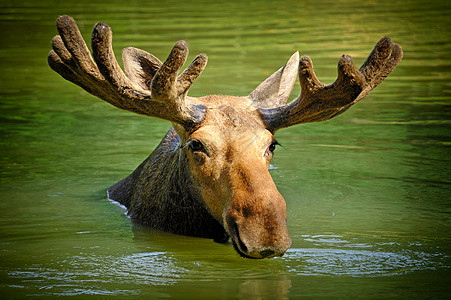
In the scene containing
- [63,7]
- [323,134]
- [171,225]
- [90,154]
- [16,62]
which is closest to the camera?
[171,225]

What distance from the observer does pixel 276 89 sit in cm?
671

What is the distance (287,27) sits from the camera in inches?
850

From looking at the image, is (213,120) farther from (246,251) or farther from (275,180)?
(275,180)

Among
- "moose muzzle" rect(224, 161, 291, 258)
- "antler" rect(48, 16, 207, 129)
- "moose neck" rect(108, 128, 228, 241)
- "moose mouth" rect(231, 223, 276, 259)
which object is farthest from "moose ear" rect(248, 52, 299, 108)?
"moose mouth" rect(231, 223, 276, 259)

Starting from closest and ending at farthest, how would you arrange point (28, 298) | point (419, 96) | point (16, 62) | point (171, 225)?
point (28, 298)
point (171, 225)
point (419, 96)
point (16, 62)

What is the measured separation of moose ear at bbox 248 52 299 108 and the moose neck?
2.52ft

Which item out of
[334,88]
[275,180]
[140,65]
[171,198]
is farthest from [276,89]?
[275,180]

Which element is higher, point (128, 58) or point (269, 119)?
point (128, 58)

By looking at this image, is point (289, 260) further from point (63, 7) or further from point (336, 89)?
point (63, 7)

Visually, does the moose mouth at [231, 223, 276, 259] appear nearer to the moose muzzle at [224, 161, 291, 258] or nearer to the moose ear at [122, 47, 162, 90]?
the moose muzzle at [224, 161, 291, 258]

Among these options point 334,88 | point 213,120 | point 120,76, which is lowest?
point 213,120

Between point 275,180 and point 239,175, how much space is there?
291 cm

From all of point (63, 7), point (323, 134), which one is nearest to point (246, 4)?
point (63, 7)

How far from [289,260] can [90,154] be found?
427cm
